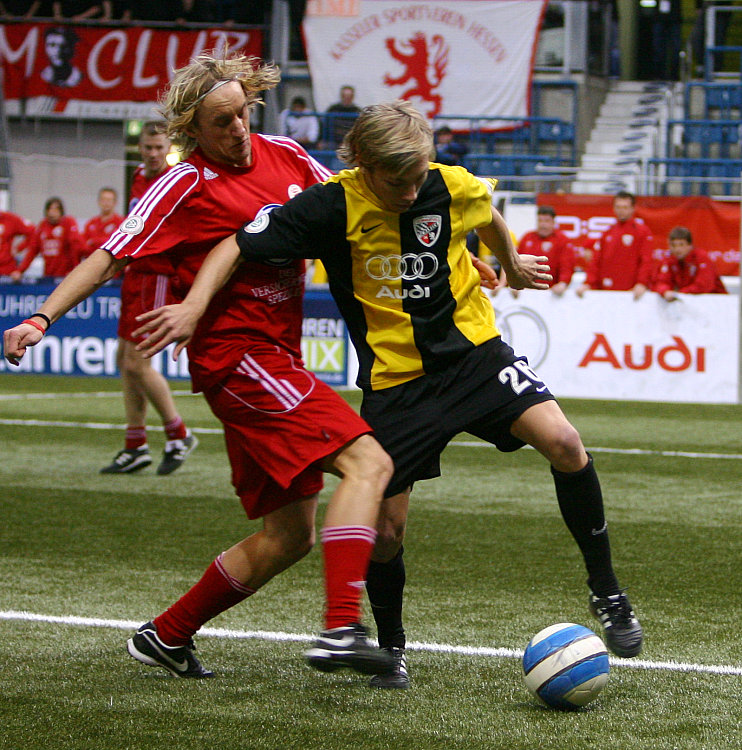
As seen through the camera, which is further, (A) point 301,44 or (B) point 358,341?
(A) point 301,44

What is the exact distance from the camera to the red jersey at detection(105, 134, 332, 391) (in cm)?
362

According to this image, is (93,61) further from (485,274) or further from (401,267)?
(401,267)


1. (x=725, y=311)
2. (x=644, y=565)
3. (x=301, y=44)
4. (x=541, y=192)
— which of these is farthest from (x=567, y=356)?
(x=301, y=44)

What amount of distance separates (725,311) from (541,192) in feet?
21.0

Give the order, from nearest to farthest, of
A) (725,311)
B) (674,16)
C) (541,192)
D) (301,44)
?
(725,311), (541,192), (301,44), (674,16)

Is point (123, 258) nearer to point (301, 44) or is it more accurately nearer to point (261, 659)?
point (261, 659)

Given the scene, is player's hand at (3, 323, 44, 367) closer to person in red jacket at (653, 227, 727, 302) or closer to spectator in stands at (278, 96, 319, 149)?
person in red jacket at (653, 227, 727, 302)

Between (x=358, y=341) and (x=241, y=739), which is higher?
(x=358, y=341)

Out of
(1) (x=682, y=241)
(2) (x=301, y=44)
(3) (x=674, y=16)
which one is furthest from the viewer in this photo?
(3) (x=674, y=16)

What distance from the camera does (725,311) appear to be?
1277 centimetres

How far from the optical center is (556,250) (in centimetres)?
1444

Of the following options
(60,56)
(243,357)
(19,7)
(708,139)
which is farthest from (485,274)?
(19,7)

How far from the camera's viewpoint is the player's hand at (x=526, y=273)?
13.5 ft

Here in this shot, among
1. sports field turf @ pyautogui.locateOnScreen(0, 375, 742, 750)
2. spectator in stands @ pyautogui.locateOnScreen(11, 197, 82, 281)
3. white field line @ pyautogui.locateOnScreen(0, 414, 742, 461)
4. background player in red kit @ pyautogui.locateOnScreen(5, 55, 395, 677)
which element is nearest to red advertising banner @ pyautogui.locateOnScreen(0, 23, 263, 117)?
spectator in stands @ pyautogui.locateOnScreen(11, 197, 82, 281)
